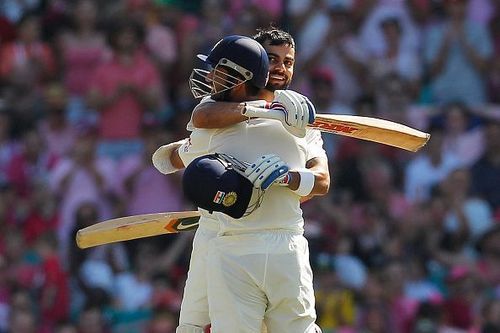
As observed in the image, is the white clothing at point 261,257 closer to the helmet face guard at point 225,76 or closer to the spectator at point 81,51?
the helmet face guard at point 225,76

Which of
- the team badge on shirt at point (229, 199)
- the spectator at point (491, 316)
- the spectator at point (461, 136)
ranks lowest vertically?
the spectator at point (491, 316)

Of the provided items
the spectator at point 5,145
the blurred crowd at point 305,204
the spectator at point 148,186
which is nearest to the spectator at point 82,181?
the blurred crowd at point 305,204

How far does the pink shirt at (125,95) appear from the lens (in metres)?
10.7

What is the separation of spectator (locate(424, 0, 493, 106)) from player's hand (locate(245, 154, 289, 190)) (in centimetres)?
565

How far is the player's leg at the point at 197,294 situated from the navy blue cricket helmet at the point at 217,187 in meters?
0.37

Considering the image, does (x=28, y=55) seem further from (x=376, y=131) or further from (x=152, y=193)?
(x=376, y=131)

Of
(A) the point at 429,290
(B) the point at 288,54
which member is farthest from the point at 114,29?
(B) the point at 288,54

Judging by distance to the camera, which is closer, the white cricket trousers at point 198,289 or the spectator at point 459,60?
the white cricket trousers at point 198,289

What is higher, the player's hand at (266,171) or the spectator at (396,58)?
the spectator at (396,58)

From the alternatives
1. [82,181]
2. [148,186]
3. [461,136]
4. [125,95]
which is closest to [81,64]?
[125,95]

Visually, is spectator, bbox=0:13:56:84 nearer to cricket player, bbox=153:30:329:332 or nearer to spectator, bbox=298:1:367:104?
spectator, bbox=298:1:367:104

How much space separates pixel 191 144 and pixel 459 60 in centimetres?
551

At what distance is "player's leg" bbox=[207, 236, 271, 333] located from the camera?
17.7 feet

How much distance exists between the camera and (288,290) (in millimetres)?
5426
